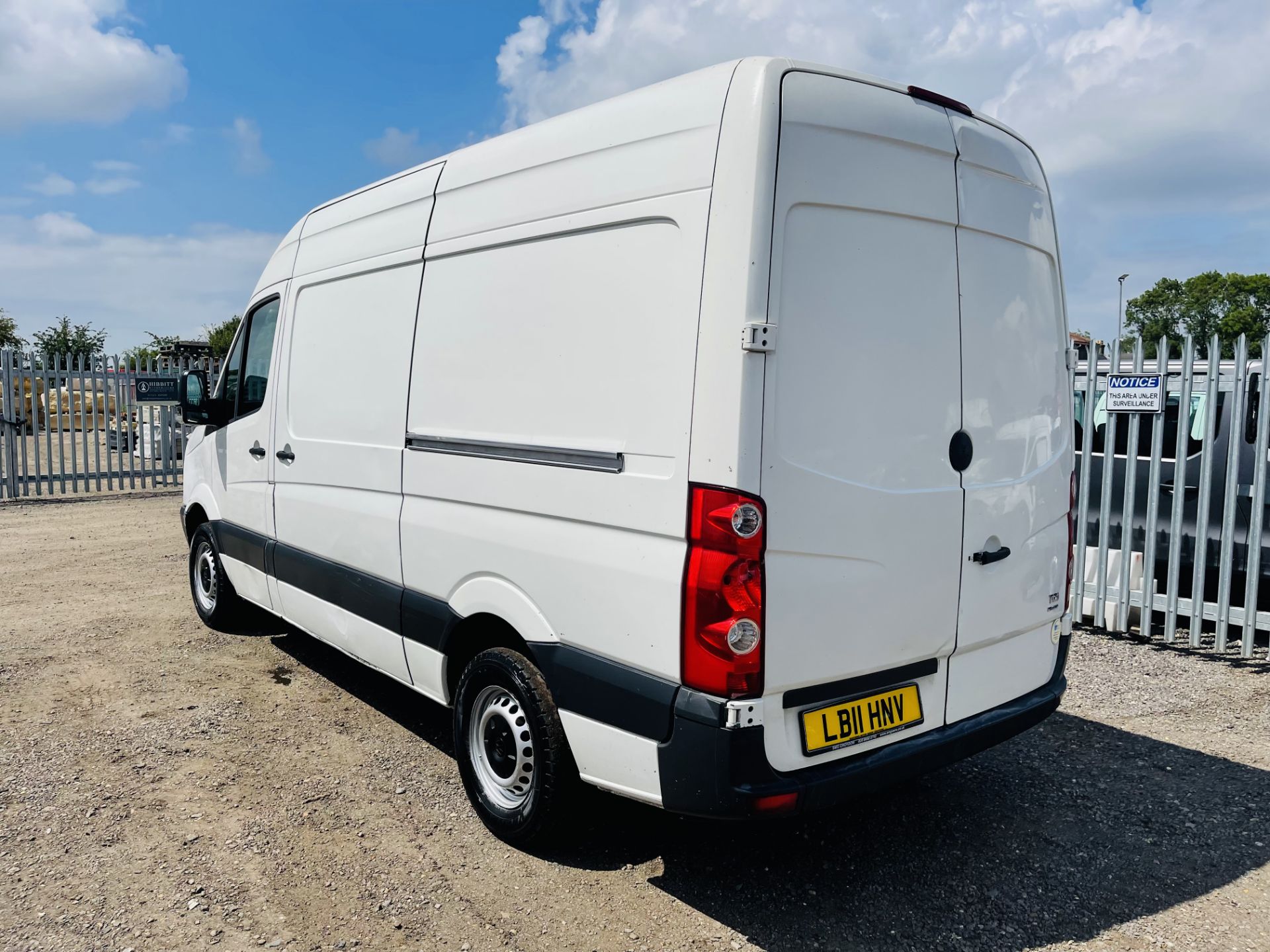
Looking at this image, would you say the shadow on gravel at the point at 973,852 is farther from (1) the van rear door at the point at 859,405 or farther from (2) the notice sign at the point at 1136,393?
(2) the notice sign at the point at 1136,393

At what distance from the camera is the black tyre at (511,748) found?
3096 millimetres

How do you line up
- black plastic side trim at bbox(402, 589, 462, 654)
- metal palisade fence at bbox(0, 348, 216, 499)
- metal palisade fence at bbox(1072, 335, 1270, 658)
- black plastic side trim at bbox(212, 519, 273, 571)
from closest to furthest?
black plastic side trim at bbox(402, 589, 462, 654) → black plastic side trim at bbox(212, 519, 273, 571) → metal palisade fence at bbox(1072, 335, 1270, 658) → metal palisade fence at bbox(0, 348, 216, 499)

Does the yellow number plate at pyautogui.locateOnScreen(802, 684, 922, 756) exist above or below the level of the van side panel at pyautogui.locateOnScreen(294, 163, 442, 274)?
below

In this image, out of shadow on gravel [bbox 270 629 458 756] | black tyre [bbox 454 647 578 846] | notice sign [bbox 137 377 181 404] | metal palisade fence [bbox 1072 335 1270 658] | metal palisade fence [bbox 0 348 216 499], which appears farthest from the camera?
notice sign [bbox 137 377 181 404]

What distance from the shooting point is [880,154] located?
2.83 metres

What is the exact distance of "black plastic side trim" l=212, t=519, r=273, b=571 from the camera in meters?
5.17

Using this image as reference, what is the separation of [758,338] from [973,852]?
217 cm

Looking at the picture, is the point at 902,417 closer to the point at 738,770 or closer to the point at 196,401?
the point at 738,770

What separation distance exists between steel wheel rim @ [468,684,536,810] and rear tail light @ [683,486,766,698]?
0.94 m

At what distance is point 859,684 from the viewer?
2838 mm

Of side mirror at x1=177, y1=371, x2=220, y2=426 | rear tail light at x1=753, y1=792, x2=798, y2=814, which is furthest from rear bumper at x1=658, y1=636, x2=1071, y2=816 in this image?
side mirror at x1=177, y1=371, x2=220, y2=426

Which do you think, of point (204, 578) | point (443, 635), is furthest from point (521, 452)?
point (204, 578)

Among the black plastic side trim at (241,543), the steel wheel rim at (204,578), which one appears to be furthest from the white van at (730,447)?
the steel wheel rim at (204,578)

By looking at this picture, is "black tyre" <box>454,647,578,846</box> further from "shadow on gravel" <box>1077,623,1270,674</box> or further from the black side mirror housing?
"shadow on gravel" <box>1077,623,1270,674</box>
